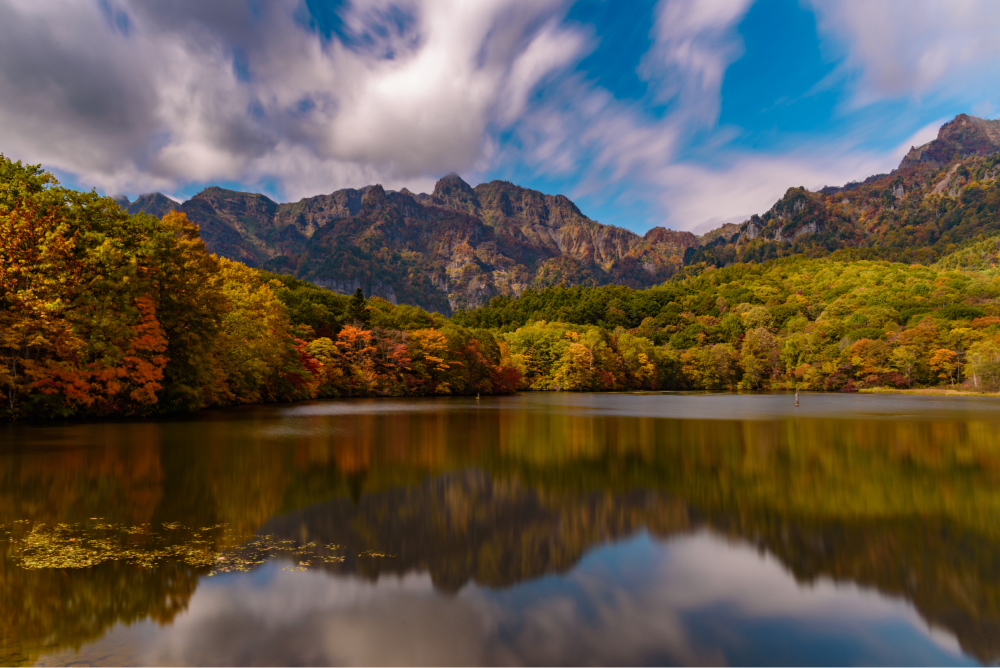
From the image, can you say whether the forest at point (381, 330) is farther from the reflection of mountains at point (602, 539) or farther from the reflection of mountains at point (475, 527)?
the reflection of mountains at point (602, 539)

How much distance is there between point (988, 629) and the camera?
611cm

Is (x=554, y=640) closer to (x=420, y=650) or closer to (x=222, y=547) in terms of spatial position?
(x=420, y=650)

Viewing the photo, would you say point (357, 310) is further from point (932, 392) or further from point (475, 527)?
point (932, 392)

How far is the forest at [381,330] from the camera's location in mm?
25844

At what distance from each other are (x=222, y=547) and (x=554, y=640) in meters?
5.83

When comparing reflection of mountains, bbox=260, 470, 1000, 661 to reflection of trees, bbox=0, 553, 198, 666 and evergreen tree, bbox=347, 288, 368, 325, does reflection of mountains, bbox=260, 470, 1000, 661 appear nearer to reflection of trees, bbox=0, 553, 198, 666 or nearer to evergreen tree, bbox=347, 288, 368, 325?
reflection of trees, bbox=0, 553, 198, 666

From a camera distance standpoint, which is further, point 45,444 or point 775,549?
point 45,444

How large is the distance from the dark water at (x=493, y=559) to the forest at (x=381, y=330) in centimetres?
1202

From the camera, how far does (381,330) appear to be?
214ft

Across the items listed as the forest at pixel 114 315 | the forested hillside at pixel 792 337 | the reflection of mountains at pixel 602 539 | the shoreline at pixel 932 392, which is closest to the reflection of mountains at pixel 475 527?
the reflection of mountains at pixel 602 539

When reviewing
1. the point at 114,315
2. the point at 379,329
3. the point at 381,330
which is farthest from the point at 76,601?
the point at 381,330

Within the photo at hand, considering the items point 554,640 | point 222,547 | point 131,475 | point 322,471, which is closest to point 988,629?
point 554,640

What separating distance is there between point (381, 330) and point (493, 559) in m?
59.1

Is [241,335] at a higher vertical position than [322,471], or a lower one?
higher
